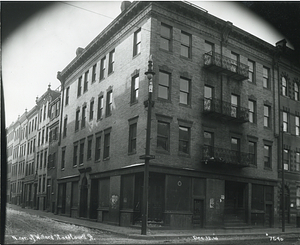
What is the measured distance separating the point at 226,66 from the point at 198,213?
9795mm

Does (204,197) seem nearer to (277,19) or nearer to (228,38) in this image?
(228,38)

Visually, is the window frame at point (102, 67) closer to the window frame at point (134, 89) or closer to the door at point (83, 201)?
the window frame at point (134, 89)

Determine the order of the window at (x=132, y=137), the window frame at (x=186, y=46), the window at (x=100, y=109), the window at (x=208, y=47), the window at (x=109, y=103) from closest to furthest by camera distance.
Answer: the window at (x=132, y=137)
the window frame at (x=186, y=46)
the window at (x=208, y=47)
the window at (x=109, y=103)
the window at (x=100, y=109)

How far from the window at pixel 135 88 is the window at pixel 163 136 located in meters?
2.44

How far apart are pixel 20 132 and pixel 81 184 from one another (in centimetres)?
1238

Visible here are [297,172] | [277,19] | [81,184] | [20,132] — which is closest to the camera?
[277,19]

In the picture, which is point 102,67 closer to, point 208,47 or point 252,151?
point 208,47

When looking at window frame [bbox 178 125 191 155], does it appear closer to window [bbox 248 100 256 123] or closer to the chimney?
window [bbox 248 100 256 123]

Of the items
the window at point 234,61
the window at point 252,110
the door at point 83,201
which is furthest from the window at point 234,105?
the door at point 83,201

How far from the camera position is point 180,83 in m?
23.3

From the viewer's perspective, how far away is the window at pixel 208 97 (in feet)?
77.4

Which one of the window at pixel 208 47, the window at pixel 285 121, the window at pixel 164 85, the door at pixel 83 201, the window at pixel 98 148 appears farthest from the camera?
the door at pixel 83 201

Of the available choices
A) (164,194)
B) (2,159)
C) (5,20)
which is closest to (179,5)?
(164,194)

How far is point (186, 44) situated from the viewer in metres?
23.7
